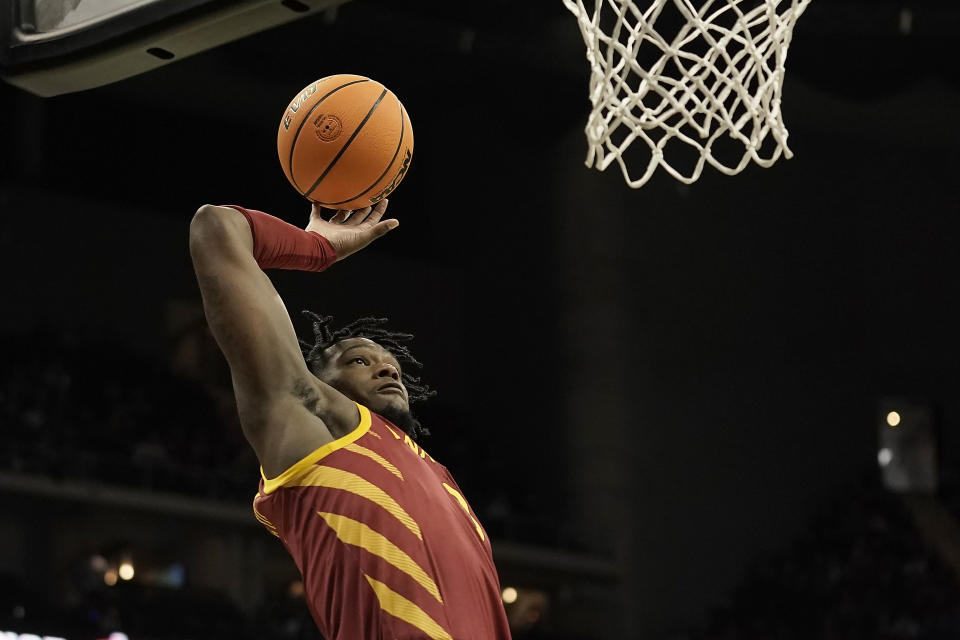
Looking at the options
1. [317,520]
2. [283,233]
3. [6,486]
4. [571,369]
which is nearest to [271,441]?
[317,520]

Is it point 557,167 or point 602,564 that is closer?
point 602,564

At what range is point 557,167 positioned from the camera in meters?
15.6

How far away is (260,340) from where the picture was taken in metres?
2.63

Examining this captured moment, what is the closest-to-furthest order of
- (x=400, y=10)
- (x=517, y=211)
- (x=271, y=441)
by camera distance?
(x=271, y=441)
(x=400, y=10)
(x=517, y=211)

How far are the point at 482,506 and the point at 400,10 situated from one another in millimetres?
4939

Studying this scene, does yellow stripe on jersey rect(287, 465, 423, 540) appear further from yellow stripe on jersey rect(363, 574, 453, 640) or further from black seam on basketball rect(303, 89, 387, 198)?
black seam on basketball rect(303, 89, 387, 198)

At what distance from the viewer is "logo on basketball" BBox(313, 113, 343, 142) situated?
308cm

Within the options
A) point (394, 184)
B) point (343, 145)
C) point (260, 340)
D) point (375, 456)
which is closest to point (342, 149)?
point (343, 145)

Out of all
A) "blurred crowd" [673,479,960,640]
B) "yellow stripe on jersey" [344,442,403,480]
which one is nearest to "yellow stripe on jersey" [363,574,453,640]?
"yellow stripe on jersey" [344,442,403,480]

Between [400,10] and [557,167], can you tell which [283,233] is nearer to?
[400,10]

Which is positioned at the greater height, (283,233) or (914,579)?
(283,233)

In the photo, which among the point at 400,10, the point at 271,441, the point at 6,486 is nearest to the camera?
the point at 271,441

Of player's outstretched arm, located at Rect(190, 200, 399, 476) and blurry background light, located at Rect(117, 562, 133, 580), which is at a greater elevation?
player's outstretched arm, located at Rect(190, 200, 399, 476)

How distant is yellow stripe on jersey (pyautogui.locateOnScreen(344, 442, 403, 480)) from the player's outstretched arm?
44 millimetres
